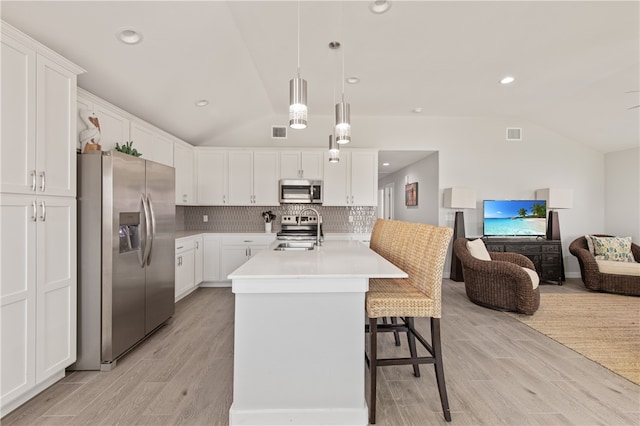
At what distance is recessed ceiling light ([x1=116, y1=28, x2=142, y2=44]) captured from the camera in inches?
99.6

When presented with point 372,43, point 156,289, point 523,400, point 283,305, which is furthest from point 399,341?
point 372,43

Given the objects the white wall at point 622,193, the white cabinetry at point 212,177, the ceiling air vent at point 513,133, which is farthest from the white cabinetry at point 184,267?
the white wall at point 622,193

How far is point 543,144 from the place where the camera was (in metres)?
5.72

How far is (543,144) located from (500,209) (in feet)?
5.13

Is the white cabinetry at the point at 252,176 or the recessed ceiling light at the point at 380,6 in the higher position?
the recessed ceiling light at the point at 380,6

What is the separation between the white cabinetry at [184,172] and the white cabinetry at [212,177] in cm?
13

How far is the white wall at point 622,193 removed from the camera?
5.35 meters

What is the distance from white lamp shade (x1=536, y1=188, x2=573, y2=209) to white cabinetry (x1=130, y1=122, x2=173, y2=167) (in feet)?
20.0

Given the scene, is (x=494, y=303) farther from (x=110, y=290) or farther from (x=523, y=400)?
(x=110, y=290)

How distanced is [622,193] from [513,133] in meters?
2.14

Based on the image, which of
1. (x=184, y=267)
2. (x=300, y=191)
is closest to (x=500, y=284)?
(x=300, y=191)

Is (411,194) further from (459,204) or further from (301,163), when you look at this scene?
Answer: (301,163)

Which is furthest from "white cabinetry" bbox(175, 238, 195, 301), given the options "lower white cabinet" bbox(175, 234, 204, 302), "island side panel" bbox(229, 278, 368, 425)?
"island side panel" bbox(229, 278, 368, 425)

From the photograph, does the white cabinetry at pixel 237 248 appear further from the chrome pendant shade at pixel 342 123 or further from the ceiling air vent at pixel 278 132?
the chrome pendant shade at pixel 342 123
